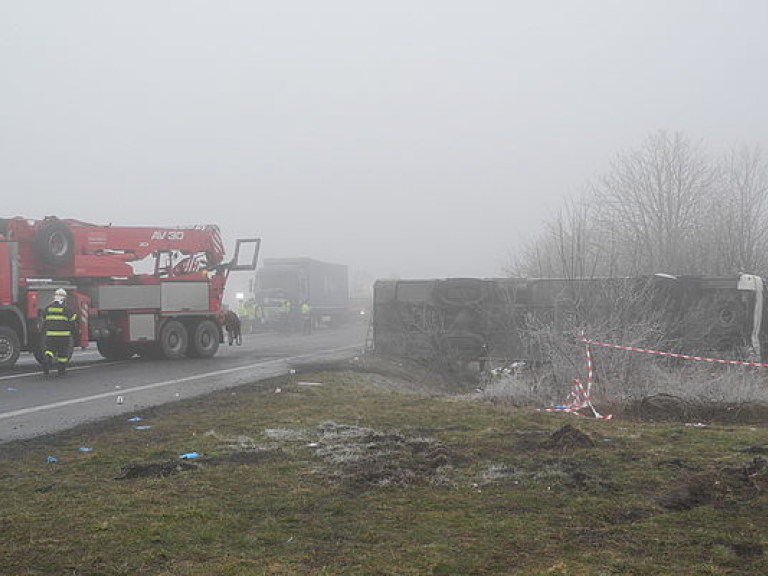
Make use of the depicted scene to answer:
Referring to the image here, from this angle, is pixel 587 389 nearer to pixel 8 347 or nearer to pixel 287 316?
pixel 8 347

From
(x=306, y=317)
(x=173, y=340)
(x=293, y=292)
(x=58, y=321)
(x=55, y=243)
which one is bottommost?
(x=306, y=317)

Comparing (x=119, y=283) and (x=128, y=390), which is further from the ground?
(x=119, y=283)

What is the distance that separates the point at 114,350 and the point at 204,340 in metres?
2.16

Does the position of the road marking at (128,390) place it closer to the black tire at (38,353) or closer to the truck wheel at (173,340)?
the truck wheel at (173,340)

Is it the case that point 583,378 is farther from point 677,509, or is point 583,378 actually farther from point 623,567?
point 623,567

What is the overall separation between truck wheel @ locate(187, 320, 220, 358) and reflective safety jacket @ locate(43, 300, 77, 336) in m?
4.78

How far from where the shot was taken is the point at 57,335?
45.9 feet

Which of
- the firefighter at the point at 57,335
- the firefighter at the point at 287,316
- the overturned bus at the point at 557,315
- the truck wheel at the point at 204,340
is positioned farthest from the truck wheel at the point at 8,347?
the firefighter at the point at 287,316

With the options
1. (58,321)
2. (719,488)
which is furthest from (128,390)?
(719,488)

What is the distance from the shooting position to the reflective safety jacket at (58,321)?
13.9 metres

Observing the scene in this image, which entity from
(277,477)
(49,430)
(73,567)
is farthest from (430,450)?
(49,430)

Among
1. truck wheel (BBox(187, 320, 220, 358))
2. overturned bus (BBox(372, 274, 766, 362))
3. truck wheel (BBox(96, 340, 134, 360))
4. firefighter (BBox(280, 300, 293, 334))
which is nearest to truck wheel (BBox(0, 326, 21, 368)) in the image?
truck wheel (BBox(96, 340, 134, 360))

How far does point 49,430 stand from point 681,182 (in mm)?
25755

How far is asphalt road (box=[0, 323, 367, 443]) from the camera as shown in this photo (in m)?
9.50
